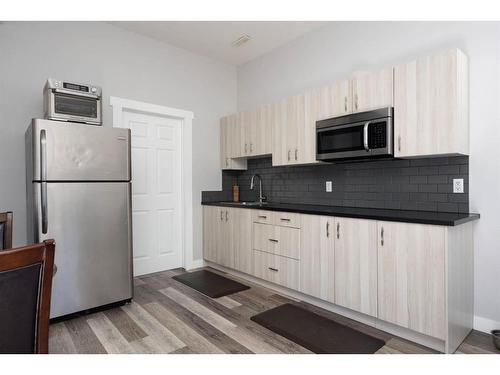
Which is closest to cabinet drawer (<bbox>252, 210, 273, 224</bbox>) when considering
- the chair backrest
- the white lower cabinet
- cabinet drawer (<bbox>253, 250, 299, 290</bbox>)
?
the white lower cabinet

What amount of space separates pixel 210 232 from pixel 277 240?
1.28 meters

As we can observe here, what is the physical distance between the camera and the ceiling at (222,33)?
135 inches

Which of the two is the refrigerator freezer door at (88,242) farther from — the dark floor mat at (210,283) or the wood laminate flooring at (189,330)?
the dark floor mat at (210,283)

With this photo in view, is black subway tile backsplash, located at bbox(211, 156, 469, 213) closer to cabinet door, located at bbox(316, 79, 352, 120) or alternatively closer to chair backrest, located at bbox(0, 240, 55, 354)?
cabinet door, located at bbox(316, 79, 352, 120)

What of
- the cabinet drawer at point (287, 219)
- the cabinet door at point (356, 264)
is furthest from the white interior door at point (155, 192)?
the cabinet door at point (356, 264)

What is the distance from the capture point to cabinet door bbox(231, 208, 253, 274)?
3.48 metres

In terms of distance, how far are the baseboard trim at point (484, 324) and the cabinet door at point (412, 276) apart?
0.60 meters

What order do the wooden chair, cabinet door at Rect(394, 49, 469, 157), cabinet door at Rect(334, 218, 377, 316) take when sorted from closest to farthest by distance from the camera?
1. the wooden chair
2. cabinet door at Rect(394, 49, 469, 157)
3. cabinet door at Rect(334, 218, 377, 316)

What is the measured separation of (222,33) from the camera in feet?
11.9

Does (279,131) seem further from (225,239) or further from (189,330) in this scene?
(189,330)

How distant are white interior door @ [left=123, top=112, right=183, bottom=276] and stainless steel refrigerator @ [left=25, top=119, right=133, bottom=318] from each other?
3.15 ft

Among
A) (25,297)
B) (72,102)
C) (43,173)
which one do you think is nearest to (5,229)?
(43,173)

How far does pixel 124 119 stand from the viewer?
143 inches
